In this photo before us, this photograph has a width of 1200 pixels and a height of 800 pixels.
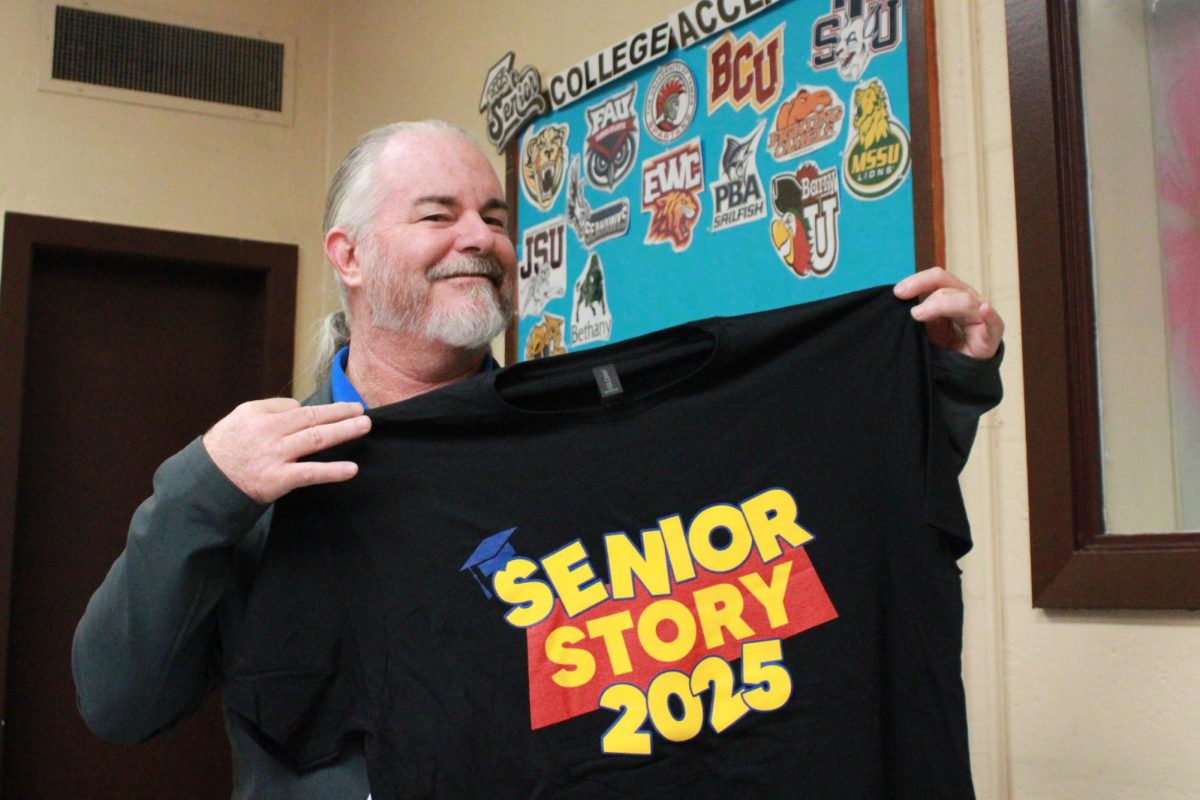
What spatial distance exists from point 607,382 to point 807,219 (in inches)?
29.0

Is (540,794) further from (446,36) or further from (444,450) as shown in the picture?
(446,36)

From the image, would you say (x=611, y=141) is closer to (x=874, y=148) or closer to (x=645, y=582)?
(x=874, y=148)

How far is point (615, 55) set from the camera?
91.8 inches

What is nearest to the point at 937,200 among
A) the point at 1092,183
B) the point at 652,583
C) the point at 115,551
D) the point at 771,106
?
the point at 1092,183

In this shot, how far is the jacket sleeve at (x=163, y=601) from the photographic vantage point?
1136 mm

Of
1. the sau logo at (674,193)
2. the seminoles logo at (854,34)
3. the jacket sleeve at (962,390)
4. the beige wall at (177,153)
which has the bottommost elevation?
the jacket sleeve at (962,390)

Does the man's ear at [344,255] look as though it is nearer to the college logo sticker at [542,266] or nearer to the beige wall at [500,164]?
the beige wall at [500,164]

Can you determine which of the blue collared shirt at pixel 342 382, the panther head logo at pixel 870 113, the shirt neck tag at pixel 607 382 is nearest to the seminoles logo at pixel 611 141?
the panther head logo at pixel 870 113

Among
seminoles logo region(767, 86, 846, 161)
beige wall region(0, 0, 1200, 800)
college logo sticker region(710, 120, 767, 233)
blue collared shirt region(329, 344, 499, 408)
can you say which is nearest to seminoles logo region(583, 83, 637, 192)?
beige wall region(0, 0, 1200, 800)

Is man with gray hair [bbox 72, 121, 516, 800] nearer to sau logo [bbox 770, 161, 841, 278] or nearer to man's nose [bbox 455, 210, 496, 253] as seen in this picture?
man's nose [bbox 455, 210, 496, 253]

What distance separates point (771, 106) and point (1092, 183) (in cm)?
61

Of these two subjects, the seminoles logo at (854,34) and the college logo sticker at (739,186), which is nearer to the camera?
the seminoles logo at (854,34)

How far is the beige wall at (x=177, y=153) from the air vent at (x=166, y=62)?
0.04 metres

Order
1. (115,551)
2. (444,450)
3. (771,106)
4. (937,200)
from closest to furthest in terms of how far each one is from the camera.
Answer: (444,450) → (937,200) → (771,106) → (115,551)
